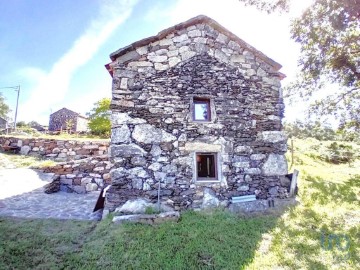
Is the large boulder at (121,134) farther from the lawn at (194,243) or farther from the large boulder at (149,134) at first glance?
the lawn at (194,243)

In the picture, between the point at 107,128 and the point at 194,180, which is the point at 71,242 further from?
the point at 107,128

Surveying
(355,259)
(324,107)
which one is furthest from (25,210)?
(324,107)

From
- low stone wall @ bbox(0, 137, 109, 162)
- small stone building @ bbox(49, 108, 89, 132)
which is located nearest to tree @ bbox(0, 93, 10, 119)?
small stone building @ bbox(49, 108, 89, 132)

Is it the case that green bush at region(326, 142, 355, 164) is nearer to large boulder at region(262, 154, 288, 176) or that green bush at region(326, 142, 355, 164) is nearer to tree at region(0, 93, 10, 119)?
large boulder at region(262, 154, 288, 176)

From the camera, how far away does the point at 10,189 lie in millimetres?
7699

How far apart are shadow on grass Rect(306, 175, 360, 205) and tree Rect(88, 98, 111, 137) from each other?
16372 millimetres

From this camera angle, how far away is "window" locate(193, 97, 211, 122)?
6.21 metres

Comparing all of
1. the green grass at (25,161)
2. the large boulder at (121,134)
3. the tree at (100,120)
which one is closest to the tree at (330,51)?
the large boulder at (121,134)

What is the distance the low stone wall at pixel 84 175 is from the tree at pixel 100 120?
39.0 feet

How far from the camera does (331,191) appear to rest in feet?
26.0

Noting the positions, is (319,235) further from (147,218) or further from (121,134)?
(121,134)

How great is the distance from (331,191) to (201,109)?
18.1ft

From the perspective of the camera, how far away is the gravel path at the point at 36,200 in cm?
577

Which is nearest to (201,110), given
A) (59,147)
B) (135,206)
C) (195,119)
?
(195,119)
